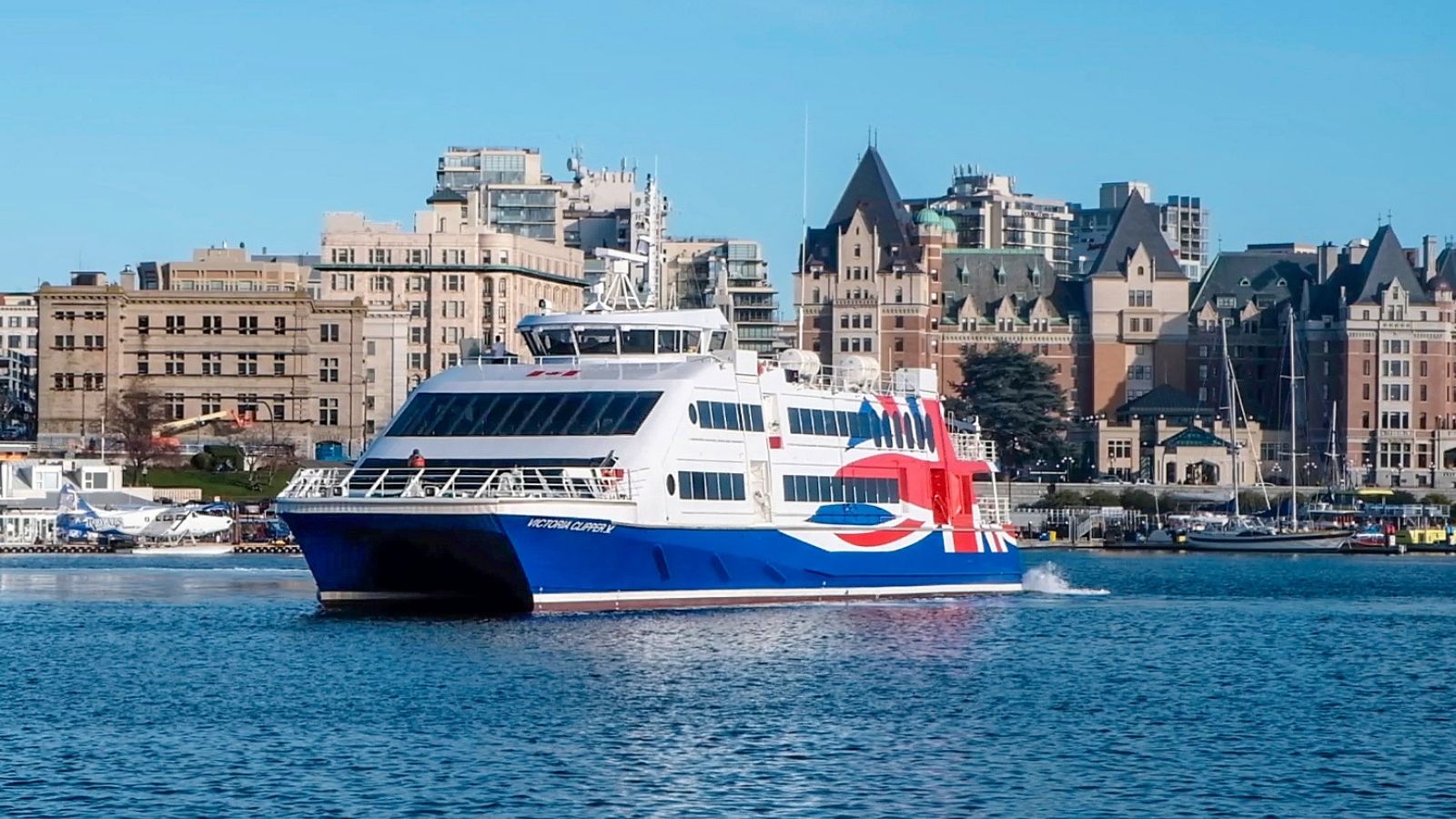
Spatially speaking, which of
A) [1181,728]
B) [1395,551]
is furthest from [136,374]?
[1181,728]

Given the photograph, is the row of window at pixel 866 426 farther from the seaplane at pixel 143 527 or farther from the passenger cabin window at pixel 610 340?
the seaplane at pixel 143 527

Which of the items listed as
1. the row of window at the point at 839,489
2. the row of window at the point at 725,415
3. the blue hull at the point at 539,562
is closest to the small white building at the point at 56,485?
the row of window at the point at 839,489

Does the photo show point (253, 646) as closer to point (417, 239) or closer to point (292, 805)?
point (292, 805)

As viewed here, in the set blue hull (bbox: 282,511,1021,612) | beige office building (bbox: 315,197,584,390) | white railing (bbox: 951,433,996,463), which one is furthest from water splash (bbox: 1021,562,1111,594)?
beige office building (bbox: 315,197,584,390)

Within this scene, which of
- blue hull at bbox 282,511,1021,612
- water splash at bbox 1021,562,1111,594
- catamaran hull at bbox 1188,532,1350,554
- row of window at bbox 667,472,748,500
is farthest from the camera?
catamaran hull at bbox 1188,532,1350,554

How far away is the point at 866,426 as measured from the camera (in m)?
72.5

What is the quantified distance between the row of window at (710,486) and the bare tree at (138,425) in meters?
94.6

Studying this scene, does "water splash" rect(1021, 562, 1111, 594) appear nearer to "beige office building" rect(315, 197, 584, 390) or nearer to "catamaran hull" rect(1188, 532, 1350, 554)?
"catamaran hull" rect(1188, 532, 1350, 554)

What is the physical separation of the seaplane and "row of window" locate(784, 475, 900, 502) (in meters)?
53.7

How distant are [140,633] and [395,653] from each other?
10151mm

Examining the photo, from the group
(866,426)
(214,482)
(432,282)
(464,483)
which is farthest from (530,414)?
(432,282)

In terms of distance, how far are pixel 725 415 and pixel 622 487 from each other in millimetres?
5489

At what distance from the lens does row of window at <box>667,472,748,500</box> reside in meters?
63.0

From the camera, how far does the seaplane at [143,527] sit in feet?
399
